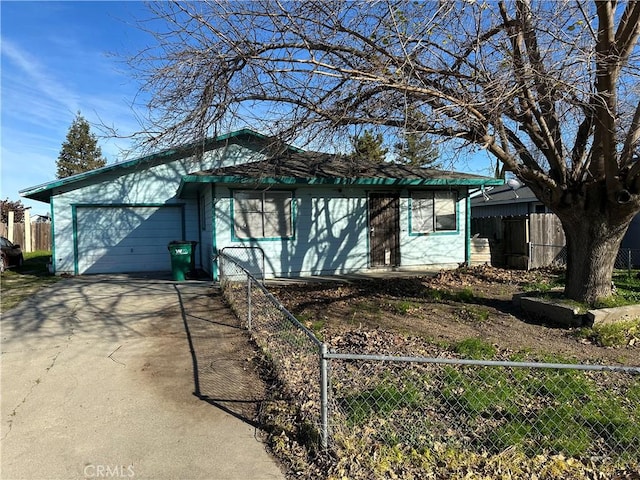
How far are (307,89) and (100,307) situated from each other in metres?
5.72

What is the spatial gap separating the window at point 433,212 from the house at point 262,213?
0.03 metres

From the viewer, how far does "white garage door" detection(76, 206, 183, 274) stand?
14633 millimetres

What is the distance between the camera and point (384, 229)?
43.9 ft

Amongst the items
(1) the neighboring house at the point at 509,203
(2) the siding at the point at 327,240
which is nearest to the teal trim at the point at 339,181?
(2) the siding at the point at 327,240

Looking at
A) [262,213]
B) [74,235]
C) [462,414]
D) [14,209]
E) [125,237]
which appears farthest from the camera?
[14,209]

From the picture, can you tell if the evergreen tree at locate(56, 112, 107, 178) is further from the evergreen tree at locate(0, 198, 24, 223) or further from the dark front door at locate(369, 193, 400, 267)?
the dark front door at locate(369, 193, 400, 267)

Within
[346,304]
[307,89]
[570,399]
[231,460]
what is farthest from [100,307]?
[570,399]

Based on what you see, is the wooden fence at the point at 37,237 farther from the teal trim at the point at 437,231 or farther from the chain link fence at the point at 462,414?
the chain link fence at the point at 462,414

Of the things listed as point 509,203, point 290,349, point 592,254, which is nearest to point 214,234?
point 290,349

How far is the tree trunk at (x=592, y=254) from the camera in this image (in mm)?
7422

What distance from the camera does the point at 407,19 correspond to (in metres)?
6.34

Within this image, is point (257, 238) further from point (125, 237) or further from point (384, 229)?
point (125, 237)

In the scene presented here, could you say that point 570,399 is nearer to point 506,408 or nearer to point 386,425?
point 506,408

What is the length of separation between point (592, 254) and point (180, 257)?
944cm
